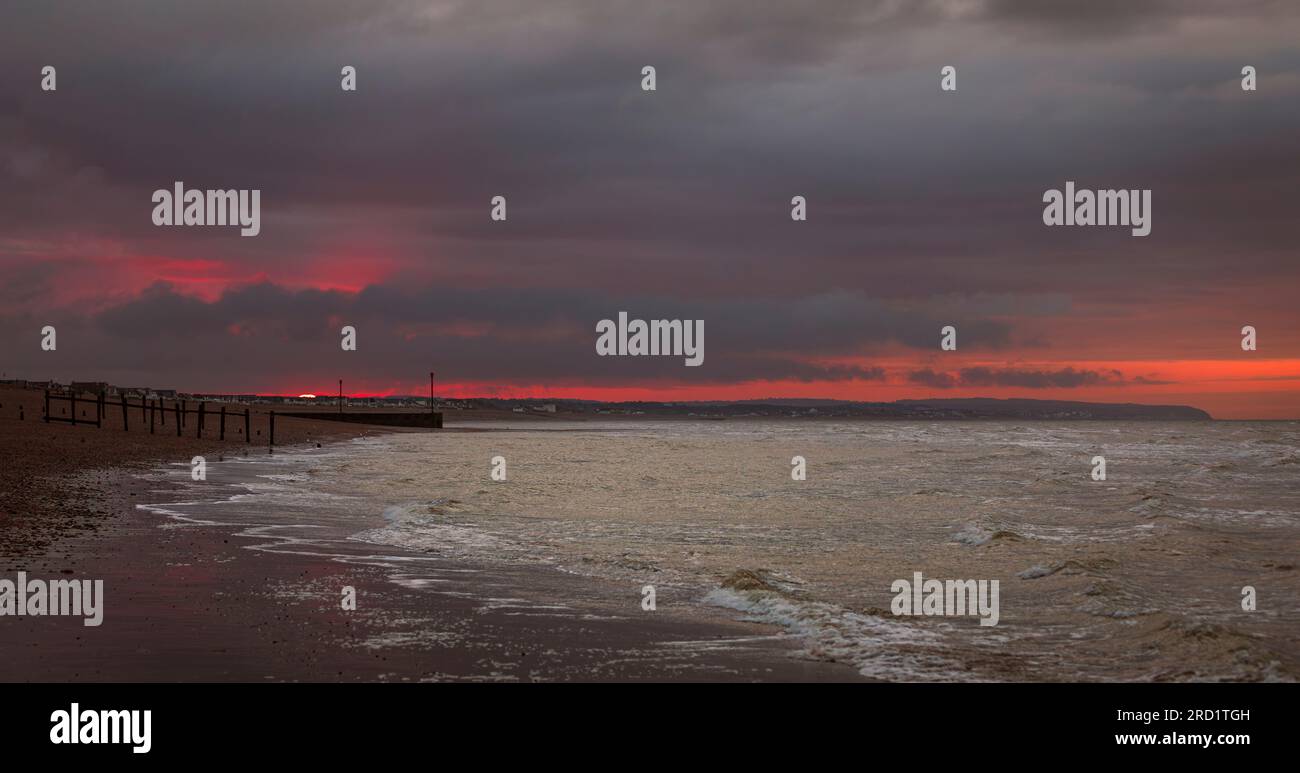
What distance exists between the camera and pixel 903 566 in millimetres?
18281

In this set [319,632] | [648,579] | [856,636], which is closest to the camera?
[319,632]

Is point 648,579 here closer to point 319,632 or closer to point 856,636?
point 856,636

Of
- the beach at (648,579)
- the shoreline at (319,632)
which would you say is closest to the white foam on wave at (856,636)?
the beach at (648,579)

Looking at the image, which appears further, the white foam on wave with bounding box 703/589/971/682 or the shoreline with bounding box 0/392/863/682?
the white foam on wave with bounding box 703/589/971/682

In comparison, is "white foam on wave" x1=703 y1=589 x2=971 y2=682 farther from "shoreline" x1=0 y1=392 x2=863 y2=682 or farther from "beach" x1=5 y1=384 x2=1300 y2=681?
"shoreline" x1=0 y1=392 x2=863 y2=682

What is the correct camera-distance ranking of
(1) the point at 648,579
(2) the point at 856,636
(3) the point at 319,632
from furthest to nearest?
(1) the point at 648,579 → (2) the point at 856,636 → (3) the point at 319,632

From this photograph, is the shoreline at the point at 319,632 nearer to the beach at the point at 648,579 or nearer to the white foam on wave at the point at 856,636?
the beach at the point at 648,579

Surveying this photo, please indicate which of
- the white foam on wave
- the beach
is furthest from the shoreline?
the white foam on wave

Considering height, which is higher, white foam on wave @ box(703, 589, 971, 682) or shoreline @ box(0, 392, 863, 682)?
shoreline @ box(0, 392, 863, 682)

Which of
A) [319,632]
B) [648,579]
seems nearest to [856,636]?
[648,579]
